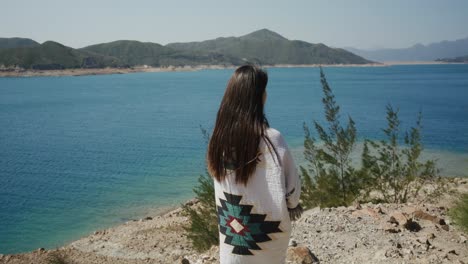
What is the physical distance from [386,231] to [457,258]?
1583 mm

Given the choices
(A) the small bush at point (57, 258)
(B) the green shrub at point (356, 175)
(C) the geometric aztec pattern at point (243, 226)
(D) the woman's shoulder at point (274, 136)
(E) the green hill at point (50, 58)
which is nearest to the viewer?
(D) the woman's shoulder at point (274, 136)

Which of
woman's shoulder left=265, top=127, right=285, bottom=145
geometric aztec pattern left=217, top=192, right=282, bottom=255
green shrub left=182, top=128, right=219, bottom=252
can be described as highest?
woman's shoulder left=265, top=127, right=285, bottom=145

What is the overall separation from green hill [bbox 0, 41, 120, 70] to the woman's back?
181415mm

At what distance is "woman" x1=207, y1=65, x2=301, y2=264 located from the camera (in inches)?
91.1

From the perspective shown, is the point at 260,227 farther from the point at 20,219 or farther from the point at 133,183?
the point at 133,183

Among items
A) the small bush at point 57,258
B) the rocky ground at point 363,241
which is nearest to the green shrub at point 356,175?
the rocky ground at point 363,241

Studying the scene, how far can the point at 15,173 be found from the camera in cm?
2559

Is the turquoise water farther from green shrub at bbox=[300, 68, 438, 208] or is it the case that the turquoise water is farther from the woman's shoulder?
the woman's shoulder

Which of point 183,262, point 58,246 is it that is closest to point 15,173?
point 58,246

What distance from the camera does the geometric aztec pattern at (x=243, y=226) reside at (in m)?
2.39

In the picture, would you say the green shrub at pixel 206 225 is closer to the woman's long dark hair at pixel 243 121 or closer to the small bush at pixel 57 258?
the small bush at pixel 57 258

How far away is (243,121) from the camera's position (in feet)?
7.64

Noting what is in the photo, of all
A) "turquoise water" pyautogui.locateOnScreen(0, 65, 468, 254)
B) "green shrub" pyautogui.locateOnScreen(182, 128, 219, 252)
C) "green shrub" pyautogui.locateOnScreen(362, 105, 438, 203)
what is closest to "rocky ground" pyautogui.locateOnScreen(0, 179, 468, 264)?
"green shrub" pyautogui.locateOnScreen(182, 128, 219, 252)

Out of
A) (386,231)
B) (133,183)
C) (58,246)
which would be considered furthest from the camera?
(133,183)
